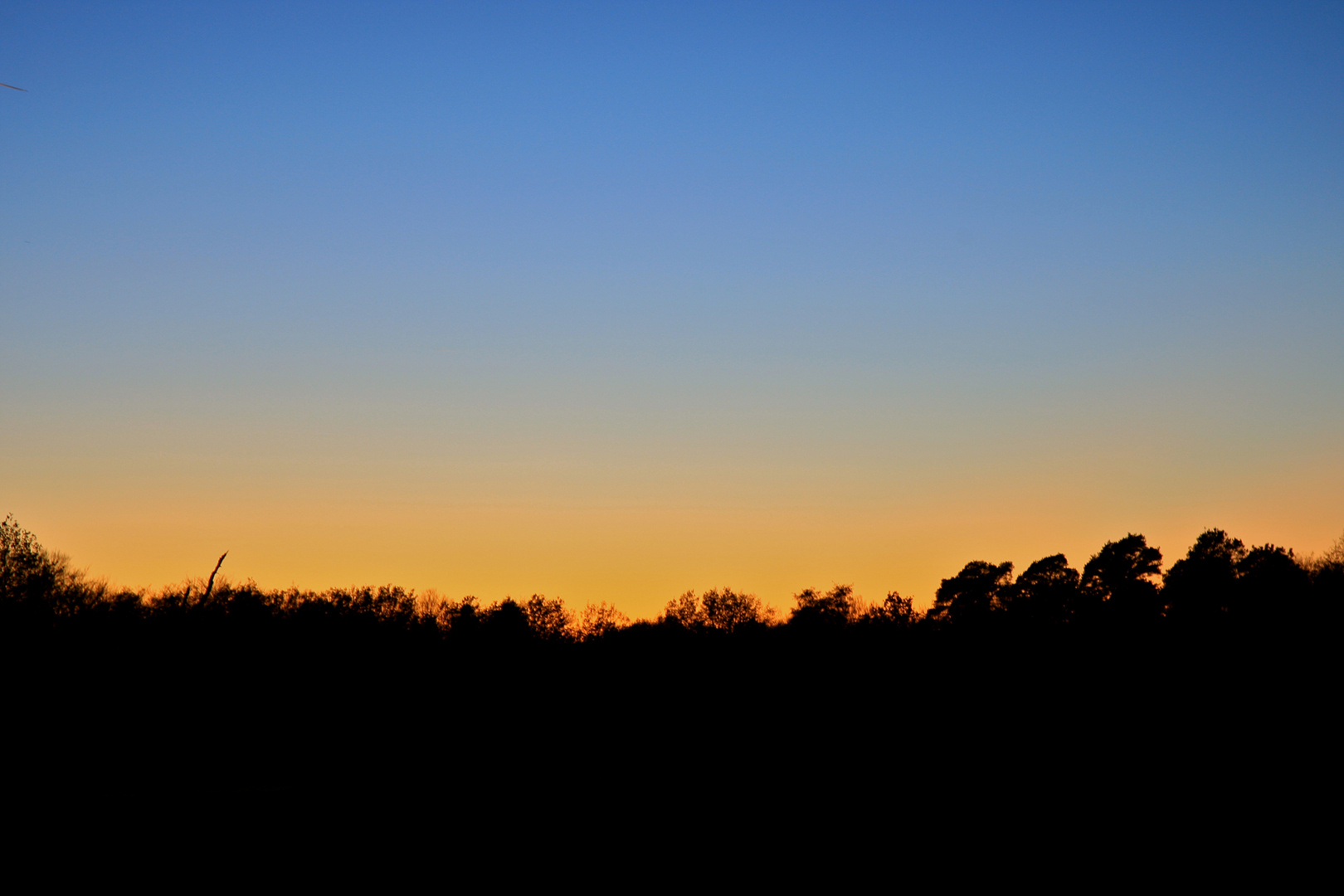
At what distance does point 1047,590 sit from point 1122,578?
9.22m

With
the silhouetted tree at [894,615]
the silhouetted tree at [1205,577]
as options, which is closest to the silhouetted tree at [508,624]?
the silhouetted tree at [894,615]

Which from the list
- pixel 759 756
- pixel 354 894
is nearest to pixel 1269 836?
pixel 759 756

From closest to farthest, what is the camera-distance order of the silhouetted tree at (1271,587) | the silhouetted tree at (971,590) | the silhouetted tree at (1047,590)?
the silhouetted tree at (1271,587) → the silhouetted tree at (1047,590) → the silhouetted tree at (971,590)

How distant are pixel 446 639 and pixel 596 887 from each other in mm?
60621

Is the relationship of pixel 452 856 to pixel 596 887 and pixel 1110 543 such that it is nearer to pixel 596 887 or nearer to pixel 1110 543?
pixel 596 887

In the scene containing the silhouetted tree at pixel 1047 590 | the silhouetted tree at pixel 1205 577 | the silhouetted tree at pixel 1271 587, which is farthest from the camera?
the silhouetted tree at pixel 1047 590

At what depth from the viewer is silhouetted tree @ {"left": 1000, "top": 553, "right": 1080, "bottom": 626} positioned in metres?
73.6

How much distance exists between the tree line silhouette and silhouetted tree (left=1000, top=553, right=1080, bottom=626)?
0.11 meters

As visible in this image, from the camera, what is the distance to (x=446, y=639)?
7288 centimetres

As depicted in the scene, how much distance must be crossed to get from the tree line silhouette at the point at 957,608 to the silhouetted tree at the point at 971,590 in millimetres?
130

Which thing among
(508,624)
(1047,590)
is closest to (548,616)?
(508,624)

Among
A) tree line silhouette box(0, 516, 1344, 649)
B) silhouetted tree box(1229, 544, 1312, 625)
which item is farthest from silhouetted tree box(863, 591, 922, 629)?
silhouetted tree box(1229, 544, 1312, 625)

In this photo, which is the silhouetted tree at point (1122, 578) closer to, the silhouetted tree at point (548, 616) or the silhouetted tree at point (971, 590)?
the silhouetted tree at point (971, 590)

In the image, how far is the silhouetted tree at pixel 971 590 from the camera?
8219 cm
